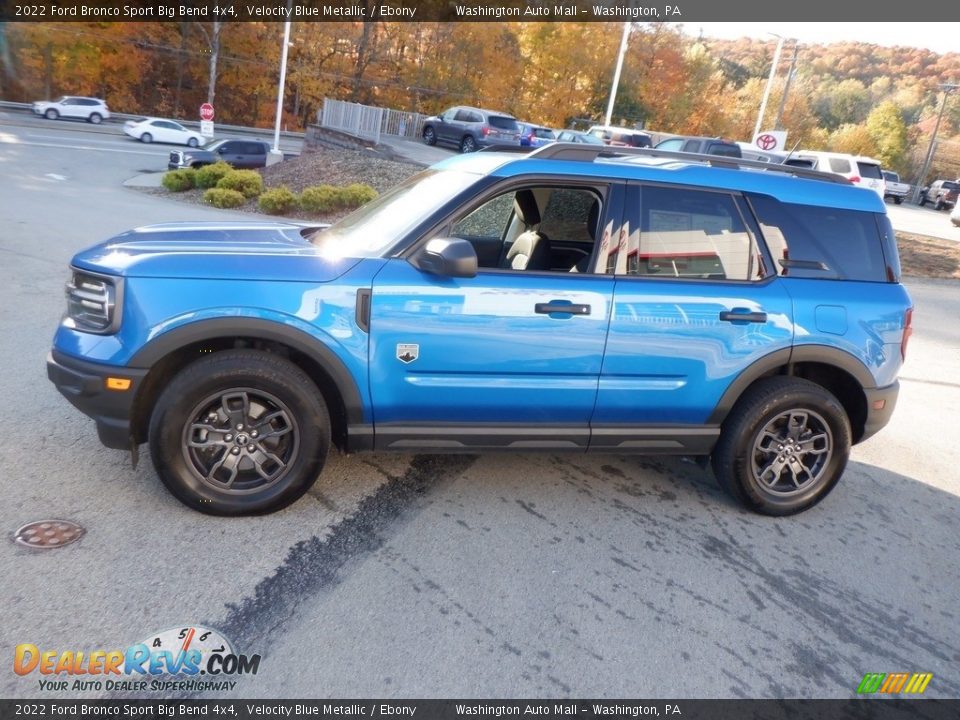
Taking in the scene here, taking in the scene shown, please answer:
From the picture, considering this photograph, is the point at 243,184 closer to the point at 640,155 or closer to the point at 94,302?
the point at 640,155

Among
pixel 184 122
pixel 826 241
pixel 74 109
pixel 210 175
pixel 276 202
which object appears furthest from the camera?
pixel 184 122

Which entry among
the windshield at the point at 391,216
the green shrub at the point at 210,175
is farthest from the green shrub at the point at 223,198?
the windshield at the point at 391,216

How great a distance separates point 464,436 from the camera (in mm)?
3916

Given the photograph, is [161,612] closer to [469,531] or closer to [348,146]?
[469,531]

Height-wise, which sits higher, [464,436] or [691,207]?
[691,207]

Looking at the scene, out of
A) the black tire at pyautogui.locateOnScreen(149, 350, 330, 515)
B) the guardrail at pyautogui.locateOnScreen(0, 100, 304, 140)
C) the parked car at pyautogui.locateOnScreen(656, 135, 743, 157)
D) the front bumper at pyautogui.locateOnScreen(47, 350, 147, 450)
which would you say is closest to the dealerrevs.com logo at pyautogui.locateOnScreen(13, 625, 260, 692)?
the black tire at pyautogui.locateOnScreen(149, 350, 330, 515)

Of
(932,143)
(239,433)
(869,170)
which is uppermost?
(932,143)

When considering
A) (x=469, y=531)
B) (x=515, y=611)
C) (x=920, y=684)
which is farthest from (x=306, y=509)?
(x=920, y=684)

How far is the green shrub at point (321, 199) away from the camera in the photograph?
15.7 m

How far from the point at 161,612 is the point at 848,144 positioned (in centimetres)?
7059

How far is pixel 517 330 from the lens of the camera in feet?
12.5

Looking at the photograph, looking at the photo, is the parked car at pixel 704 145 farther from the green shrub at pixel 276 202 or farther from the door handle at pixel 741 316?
the door handle at pixel 741 316

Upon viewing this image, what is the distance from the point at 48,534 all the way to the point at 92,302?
1.08 metres

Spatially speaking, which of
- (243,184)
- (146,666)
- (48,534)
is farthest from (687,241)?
(243,184)
